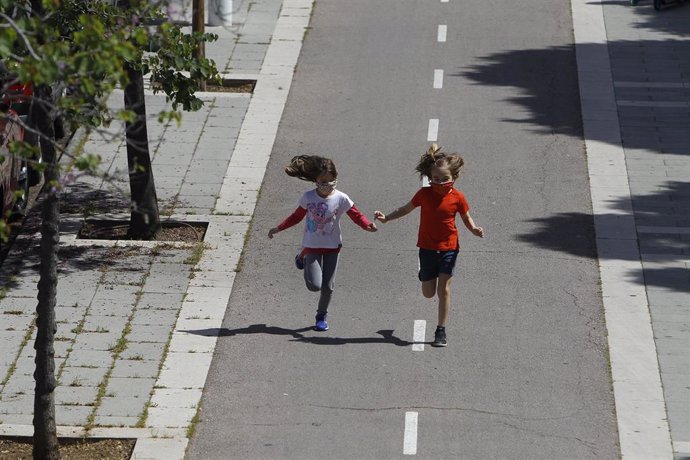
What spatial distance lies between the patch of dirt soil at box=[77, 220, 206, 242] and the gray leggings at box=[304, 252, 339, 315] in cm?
283

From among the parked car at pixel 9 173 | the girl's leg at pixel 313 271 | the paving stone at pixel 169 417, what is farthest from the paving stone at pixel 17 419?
the parked car at pixel 9 173

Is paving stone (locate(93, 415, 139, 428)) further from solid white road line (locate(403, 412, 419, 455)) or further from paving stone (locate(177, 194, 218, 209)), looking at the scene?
paving stone (locate(177, 194, 218, 209))

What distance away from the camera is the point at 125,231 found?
48.8 ft

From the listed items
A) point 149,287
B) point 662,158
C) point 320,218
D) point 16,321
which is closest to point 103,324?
point 16,321

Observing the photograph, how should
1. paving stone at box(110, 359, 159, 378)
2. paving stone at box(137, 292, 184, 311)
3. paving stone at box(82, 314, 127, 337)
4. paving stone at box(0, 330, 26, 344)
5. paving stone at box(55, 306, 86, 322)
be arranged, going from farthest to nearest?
1. paving stone at box(137, 292, 184, 311)
2. paving stone at box(55, 306, 86, 322)
3. paving stone at box(82, 314, 127, 337)
4. paving stone at box(0, 330, 26, 344)
5. paving stone at box(110, 359, 159, 378)

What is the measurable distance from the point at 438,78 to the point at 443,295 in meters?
9.02

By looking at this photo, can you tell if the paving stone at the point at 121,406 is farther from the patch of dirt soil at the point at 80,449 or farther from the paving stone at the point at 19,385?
the paving stone at the point at 19,385

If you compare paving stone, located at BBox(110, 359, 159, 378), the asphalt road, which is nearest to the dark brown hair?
the asphalt road

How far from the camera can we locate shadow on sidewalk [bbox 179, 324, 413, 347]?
12125 mm

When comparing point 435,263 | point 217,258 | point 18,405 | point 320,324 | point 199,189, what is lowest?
point 199,189

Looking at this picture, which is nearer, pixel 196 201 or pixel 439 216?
pixel 439 216

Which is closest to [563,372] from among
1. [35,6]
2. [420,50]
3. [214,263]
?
[214,263]

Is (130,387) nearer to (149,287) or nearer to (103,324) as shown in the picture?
(103,324)

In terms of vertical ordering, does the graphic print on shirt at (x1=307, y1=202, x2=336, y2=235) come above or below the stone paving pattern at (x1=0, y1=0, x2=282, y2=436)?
above
